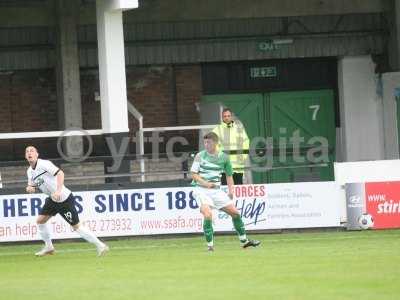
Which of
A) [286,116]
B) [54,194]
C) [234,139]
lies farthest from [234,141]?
[286,116]

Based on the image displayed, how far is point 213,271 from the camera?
15.5 m

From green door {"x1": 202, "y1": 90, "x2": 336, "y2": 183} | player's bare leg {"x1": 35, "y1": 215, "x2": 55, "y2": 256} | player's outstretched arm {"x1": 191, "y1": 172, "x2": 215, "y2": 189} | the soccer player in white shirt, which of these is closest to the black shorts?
the soccer player in white shirt

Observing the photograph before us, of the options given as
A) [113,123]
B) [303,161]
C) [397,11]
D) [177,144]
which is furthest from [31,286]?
[397,11]

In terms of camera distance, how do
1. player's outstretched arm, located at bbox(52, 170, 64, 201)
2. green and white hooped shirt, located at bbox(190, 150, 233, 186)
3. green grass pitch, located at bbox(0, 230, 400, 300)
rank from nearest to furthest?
1. green grass pitch, located at bbox(0, 230, 400, 300)
2. player's outstretched arm, located at bbox(52, 170, 64, 201)
3. green and white hooped shirt, located at bbox(190, 150, 233, 186)

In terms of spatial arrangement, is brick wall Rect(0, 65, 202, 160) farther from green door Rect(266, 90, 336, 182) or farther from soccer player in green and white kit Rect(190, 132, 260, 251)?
soccer player in green and white kit Rect(190, 132, 260, 251)

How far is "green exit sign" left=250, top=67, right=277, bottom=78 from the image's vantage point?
30.5 metres

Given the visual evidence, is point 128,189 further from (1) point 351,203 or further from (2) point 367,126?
(2) point 367,126

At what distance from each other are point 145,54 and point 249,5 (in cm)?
273

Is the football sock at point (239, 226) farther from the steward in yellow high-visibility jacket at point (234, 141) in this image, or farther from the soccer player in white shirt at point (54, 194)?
the steward in yellow high-visibility jacket at point (234, 141)

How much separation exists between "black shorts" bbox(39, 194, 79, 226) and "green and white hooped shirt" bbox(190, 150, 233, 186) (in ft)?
6.47

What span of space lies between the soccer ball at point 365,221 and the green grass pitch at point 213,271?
1.51m

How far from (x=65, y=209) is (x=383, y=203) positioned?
7.20 m

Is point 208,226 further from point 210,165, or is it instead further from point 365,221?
point 365,221

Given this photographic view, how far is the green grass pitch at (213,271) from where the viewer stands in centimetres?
1310
